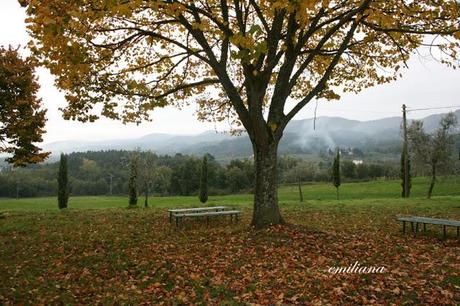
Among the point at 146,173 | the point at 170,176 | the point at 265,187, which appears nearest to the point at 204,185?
the point at 146,173

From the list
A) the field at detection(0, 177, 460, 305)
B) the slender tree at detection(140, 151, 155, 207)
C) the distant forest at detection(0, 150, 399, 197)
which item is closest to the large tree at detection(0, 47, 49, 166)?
the field at detection(0, 177, 460, 305)

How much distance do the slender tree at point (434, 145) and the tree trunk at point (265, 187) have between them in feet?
105

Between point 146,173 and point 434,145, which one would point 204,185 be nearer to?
point 146,173

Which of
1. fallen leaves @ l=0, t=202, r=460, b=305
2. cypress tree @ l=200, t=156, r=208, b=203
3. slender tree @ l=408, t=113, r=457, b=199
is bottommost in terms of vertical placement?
fallen leaves @ l=0, t=202, r=460, b=305

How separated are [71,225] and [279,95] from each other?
9690 millimetres

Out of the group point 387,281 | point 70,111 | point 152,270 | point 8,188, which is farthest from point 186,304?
point 8,188

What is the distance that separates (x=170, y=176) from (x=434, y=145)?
178 ft

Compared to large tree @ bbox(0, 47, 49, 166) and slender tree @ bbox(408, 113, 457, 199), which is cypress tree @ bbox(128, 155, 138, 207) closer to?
large tree @ bbox(0, 47, 49, 166)

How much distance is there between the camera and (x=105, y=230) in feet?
46.2

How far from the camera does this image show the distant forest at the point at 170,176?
80.5 m

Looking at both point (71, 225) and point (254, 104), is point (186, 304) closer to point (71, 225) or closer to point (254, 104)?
point (254, 104)

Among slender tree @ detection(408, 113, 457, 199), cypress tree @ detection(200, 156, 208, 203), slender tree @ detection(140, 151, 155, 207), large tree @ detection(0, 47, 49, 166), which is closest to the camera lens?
large tree @ detection(0, 47, 49, 166)

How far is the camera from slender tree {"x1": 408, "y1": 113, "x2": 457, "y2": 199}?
130 feet

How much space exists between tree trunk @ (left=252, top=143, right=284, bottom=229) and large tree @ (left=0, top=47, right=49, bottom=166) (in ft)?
45.1
